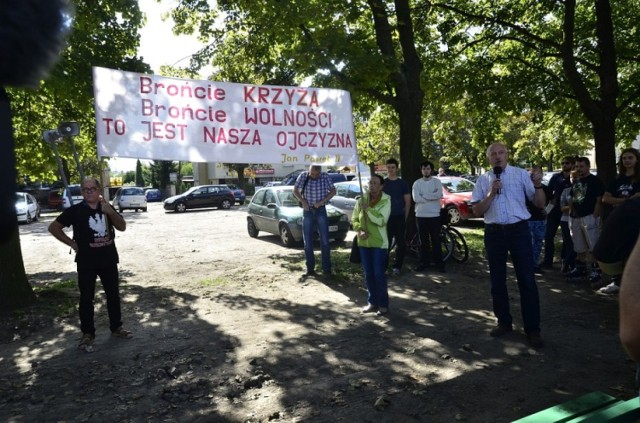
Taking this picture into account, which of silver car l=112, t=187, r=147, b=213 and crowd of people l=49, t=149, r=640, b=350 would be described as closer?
crowd of people l=49, t=149, r=640, b=350

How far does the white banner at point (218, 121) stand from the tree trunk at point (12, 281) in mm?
2623

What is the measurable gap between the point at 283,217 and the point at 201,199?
2043 centimetres

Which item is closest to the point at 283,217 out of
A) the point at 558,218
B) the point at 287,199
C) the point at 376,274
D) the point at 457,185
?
the point at 287,199

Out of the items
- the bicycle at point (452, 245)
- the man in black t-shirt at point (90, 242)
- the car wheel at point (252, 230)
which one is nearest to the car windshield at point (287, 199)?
the car wheel at point (252, 230)

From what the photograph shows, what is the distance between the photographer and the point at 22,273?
279 inches

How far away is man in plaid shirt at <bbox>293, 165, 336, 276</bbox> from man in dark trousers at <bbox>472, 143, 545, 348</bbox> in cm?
372

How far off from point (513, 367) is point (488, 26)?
10412 mm

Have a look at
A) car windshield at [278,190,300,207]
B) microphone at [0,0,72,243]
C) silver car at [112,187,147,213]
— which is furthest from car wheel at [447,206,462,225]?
silver car at [112,187,147,213]

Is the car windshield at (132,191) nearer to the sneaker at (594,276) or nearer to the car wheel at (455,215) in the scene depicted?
the car wheel at (455,215)

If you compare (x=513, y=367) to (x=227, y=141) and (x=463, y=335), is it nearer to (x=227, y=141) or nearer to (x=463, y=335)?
(x=463, y=335)

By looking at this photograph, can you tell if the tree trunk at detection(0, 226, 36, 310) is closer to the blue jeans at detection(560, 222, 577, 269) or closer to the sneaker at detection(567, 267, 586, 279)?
the sneaker at detection(567, 267, 586, 279)

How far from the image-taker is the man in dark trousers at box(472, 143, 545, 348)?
5.38 meters

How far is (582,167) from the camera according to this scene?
805 cm

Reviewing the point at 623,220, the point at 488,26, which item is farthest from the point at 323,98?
the point at 488,26
